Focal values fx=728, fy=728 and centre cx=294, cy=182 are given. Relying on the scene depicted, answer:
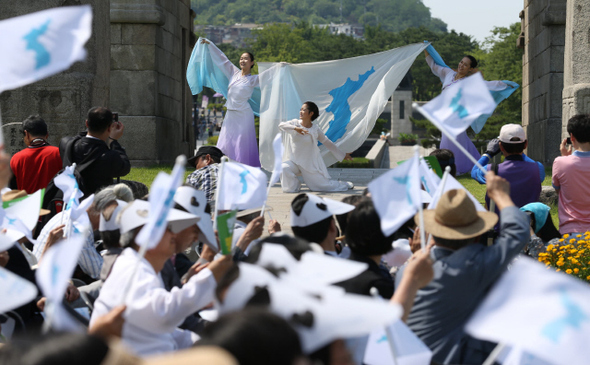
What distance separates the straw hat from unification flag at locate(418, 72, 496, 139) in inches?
13.6

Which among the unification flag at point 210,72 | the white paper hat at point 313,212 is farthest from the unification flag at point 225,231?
the unification flag at point 210,72

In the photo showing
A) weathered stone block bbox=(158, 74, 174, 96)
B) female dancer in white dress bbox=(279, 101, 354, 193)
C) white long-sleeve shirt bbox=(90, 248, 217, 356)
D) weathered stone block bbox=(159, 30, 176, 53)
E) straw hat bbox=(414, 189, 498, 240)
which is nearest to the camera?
white long-sleeve shirt bbox=(90, 248, 217, 356)

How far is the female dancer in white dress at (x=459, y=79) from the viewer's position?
10.7 meters

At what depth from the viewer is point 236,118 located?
12492mm

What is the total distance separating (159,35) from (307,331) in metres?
13.1

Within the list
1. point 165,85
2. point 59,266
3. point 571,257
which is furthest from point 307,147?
point 59,266

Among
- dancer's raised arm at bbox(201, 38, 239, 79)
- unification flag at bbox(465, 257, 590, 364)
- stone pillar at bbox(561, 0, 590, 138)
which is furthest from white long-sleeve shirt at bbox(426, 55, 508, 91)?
unification flag at bbox(465, 257, 590, 364)

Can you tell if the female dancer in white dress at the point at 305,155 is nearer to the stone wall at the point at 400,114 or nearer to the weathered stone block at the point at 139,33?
the weathered stone block at the point at 139,33

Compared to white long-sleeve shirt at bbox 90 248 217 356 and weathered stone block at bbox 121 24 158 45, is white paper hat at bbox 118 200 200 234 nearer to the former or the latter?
white long-sleeve shirt at bbox 90 248 217 356

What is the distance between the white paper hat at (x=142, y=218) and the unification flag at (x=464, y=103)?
1.17 m

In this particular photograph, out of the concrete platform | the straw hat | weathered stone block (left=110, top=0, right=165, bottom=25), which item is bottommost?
the concrete platform

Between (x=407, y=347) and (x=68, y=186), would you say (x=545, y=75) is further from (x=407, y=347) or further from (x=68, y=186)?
(x=407, y=347)

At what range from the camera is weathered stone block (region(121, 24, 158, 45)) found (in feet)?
45.7

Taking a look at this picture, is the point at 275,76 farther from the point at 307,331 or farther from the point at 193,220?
the point at 307,331
